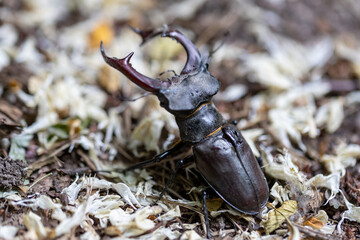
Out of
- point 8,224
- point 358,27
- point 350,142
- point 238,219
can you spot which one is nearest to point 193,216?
point 238,219

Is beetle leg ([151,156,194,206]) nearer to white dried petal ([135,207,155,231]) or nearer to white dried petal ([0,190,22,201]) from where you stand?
white dried petal ([135,207,155,231])

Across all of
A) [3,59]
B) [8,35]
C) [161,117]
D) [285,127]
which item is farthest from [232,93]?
[8,35]

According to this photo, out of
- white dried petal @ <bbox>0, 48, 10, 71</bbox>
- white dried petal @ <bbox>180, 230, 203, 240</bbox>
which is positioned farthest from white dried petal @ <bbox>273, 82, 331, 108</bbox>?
white dried petal @ <bbox>0, 48, 10, 71</bbox>

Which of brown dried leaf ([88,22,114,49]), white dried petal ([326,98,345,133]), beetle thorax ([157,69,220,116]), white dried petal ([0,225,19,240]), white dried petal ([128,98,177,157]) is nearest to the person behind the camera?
white dried petal ([0,225,19,240])

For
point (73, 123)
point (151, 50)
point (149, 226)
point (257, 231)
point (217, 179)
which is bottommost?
point (257, 231)

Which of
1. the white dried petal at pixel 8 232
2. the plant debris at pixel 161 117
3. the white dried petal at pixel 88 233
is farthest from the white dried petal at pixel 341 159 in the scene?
the white dried petal at pixel 8 232

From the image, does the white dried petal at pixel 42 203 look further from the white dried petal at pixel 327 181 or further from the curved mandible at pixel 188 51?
the white dried petal at pixel 327 181

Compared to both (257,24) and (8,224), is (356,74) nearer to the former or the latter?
(257,24)
